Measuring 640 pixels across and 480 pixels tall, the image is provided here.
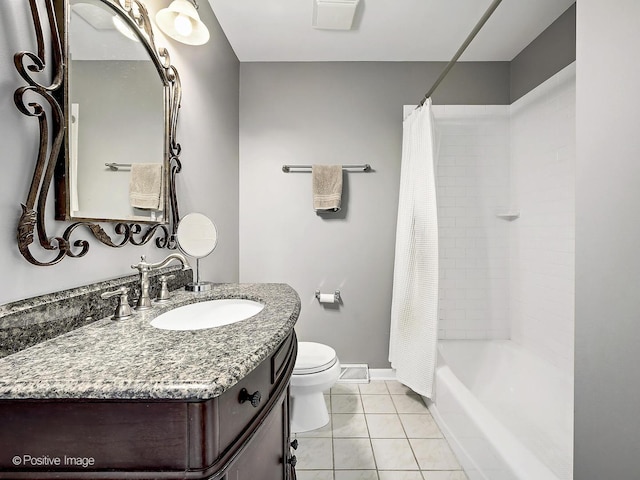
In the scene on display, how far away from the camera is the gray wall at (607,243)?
54 cm

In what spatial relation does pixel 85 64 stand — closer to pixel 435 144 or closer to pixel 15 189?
pixel 15 189

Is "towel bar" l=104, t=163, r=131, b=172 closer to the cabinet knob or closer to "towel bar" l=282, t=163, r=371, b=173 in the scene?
the cabinet knob

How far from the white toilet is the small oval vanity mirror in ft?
2.31

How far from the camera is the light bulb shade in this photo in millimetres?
1214

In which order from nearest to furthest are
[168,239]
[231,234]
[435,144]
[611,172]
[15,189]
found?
[611,172]
[15,189]
[168,239]
[435,144]
[231,234]

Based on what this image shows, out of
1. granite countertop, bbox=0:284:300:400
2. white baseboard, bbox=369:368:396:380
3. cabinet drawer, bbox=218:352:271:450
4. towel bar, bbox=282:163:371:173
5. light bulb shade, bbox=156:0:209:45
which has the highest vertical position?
light bulb shade, bbox=156:0:209:45

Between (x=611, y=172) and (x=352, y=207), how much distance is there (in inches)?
72.7

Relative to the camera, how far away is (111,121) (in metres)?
1.02

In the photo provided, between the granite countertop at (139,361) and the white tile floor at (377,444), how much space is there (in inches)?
44.1

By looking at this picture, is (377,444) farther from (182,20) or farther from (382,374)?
(182,20)

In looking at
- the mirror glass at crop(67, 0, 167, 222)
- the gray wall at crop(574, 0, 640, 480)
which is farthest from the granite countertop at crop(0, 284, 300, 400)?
the gray wall at crop(574, 0, 640, 480)

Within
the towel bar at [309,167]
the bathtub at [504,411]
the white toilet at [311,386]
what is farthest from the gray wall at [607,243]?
the towel bar at [309,167]

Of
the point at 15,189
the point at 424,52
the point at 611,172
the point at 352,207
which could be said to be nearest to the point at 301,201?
the point at 352,207

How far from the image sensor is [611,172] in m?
0.58
